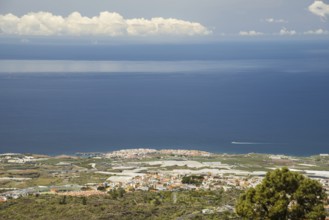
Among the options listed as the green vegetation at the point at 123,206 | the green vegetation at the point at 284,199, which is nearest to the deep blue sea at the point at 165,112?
the green vegetation at the point at 123,206

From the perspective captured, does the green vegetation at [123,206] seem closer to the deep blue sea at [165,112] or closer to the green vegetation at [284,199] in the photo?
the green vegetation at [284,199]

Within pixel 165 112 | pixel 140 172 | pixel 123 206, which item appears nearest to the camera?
pixel 123 206

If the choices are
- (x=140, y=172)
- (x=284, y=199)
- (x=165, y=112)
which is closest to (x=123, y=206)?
(x=284, y=199)

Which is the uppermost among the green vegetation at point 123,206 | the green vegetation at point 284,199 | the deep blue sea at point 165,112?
the green vegetation at point 284,199

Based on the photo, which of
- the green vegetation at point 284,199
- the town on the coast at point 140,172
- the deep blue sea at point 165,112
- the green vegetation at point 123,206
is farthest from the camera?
the deep blue sea at point 165,112

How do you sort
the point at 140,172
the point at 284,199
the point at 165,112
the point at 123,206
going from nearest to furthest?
the point at 284,199 < the point at 123,206 < the point at 140,172 < the point at 165,112

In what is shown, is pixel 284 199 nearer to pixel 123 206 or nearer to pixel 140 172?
pixel 123 206

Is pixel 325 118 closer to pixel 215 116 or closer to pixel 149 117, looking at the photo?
pixel 215 116
